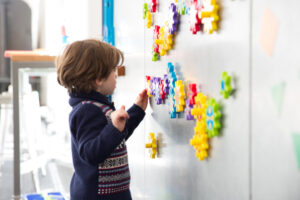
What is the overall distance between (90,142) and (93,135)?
2cm

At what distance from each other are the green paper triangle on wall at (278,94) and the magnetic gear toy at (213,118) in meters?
0.16

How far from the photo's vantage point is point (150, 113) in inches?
47.1

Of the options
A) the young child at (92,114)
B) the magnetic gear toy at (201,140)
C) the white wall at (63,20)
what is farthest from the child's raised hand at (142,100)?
the white wall at (63,20)

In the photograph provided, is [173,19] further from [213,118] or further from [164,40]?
[213,118]

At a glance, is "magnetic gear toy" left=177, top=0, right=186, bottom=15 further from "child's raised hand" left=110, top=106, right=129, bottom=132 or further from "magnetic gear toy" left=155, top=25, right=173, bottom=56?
"child's raised hand" left=110, top=106, right=129, bottom=132

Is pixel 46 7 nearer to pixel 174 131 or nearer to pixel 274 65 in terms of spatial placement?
pixel 174 131

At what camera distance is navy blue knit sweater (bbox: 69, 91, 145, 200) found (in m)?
0.92

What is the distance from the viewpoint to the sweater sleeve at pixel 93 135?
91 centimetres

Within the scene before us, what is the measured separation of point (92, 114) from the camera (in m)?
0.97

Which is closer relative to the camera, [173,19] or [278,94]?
[278,94]

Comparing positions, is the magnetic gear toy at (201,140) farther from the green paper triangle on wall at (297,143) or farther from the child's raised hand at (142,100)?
the child's raised hand at (142,100)

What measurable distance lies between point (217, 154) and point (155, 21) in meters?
0.51

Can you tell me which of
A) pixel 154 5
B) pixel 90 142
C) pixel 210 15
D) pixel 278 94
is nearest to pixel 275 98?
pixel 278 94

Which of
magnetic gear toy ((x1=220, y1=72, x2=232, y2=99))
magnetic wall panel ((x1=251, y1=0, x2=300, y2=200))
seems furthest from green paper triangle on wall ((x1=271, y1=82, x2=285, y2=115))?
magnetic gear toy ((x1=220, y1=72, x2=232, y2=99))
